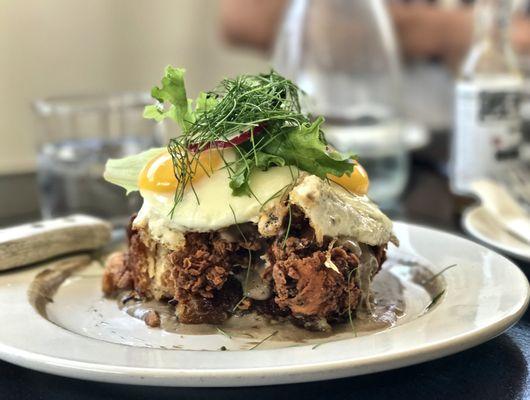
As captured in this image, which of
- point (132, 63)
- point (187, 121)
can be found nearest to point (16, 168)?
point (132, 63)

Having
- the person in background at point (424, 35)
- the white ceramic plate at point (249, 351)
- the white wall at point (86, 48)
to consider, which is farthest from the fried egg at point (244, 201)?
the person in background at point (424, 35)

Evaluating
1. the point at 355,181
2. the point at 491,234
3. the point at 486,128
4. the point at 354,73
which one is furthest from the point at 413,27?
the point at 355,181

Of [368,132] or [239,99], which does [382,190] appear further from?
[239,99]

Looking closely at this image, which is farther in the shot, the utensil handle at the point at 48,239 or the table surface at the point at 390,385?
the utensil handle at the point at 48,239

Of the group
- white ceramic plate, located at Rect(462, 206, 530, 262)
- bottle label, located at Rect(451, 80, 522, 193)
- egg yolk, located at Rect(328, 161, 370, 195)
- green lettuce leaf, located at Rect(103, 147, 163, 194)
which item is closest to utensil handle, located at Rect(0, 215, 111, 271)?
green lettuce leaf, located at Rect(103, 147, 163, 194)

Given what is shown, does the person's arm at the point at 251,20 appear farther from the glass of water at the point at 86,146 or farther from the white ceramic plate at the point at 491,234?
the white ceramic plate at the point at 491,234
